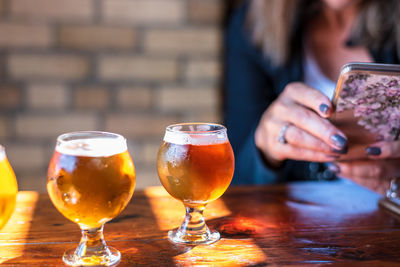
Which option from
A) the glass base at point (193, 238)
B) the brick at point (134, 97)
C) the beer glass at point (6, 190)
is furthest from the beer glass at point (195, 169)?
the brick at point (134, 97)

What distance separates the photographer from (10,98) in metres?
2.18

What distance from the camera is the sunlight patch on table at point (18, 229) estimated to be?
721mm

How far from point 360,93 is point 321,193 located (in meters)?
0.31

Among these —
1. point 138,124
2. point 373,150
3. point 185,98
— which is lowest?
point 138,124

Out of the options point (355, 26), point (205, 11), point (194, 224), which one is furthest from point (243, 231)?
point (205, 11)

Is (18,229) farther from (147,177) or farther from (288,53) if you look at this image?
(147,177)

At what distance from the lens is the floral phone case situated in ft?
2.67

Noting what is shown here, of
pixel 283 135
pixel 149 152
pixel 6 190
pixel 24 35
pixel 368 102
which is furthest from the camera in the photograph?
pixel 149 152

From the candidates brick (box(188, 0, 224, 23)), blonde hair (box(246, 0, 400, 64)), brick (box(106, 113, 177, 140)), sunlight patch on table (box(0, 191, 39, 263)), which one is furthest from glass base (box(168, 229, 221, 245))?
brick (box(188, 0, 224, 23))

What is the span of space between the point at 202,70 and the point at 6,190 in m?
1.76

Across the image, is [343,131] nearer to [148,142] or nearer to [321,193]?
[321,193]

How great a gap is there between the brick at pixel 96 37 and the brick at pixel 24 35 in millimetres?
77

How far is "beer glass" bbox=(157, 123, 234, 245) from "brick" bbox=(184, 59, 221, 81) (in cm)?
157

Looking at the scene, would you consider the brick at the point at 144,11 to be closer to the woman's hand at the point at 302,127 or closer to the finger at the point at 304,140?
the woman's hand at the point at 302,127
